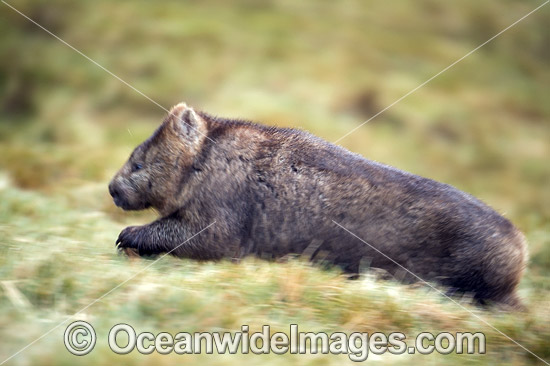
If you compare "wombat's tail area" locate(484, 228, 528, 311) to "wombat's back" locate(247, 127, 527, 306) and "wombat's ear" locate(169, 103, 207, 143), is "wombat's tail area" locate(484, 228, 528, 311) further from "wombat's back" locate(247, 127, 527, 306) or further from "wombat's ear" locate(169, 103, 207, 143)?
"wombat's ear" locate(169, 103, 207, 143)

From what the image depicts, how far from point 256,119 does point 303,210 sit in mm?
12623

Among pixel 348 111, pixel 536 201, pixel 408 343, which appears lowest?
pixel 408 343

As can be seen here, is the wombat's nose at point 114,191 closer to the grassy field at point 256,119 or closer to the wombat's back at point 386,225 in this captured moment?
the grassy field at point 256,119

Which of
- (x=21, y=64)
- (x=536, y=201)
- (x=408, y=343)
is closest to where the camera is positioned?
(x=408, y=343)

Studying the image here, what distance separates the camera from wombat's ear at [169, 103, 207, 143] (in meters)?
7.25

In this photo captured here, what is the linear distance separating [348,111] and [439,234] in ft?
55.7

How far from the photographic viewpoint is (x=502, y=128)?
80.3 feet

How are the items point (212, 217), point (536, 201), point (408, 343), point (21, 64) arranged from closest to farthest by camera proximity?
point (408, 343) → point (212, 217) → point (536, 201) → point (21, 64)

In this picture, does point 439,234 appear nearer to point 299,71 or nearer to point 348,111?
point 348,111

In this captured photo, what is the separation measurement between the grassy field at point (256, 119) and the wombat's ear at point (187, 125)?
1383mm

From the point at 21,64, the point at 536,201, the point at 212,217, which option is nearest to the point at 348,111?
the point at 536,201

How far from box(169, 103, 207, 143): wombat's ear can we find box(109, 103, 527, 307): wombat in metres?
0.01

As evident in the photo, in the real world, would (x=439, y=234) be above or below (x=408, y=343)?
above

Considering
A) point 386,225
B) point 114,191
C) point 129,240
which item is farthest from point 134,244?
point 386,225
